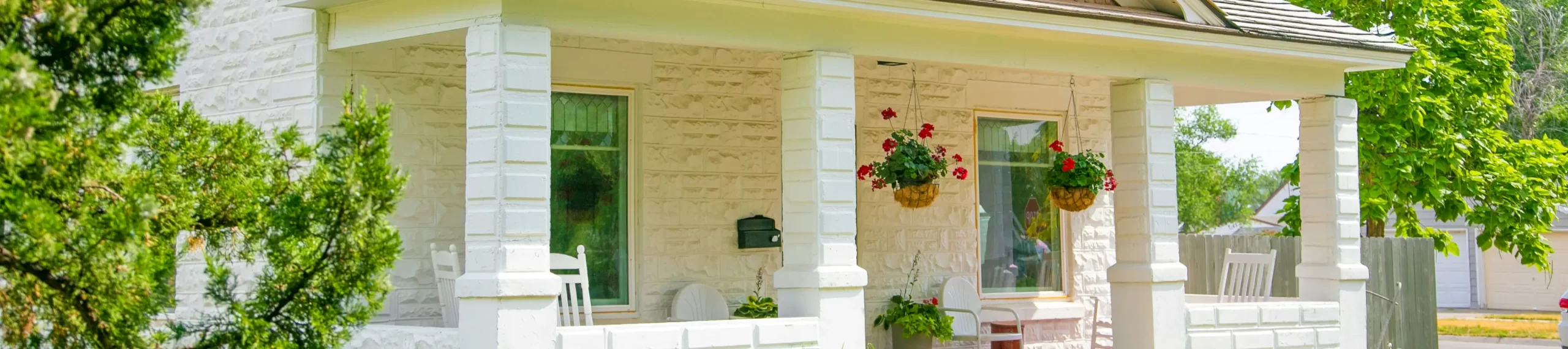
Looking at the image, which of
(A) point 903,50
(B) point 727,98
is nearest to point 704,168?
(B) point 727,98

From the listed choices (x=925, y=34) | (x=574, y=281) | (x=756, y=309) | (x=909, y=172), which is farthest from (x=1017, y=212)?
(x=574, y=281)

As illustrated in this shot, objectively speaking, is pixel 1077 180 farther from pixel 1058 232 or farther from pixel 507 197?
pixel 507 197

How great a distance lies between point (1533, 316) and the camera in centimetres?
2508

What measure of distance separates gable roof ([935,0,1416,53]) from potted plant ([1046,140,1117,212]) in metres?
1.10

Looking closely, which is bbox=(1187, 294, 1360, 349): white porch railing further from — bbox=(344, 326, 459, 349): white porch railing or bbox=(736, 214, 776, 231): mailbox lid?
bbox=(344, 326, 459, 349): white porch railing

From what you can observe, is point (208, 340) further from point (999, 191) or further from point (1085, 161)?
point (999, 191)

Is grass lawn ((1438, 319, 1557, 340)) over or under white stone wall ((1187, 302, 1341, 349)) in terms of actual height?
under

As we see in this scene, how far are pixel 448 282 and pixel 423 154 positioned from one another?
1079mm

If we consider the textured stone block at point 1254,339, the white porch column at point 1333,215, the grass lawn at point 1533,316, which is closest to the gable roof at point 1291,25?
the white porch column at point 1333,215

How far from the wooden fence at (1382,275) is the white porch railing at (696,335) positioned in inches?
270

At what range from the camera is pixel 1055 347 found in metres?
11.5

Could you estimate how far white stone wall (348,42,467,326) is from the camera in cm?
850

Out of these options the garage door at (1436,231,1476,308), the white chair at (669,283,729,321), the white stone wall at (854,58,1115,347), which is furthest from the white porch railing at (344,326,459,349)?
the garage door at (1436,231,1476,308)

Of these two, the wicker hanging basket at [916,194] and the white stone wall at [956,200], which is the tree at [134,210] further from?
the white stone wall at [956,200]
